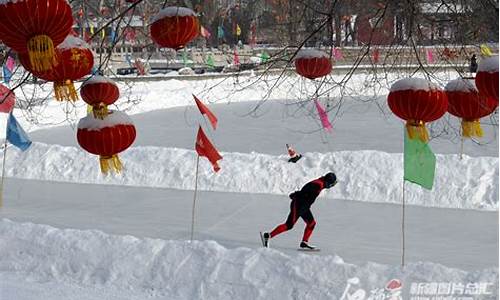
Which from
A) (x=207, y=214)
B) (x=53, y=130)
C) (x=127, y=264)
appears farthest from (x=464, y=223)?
(x=53, y=130)

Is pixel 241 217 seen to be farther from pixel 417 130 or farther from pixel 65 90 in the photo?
pixel 65 90

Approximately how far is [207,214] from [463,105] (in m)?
6.54

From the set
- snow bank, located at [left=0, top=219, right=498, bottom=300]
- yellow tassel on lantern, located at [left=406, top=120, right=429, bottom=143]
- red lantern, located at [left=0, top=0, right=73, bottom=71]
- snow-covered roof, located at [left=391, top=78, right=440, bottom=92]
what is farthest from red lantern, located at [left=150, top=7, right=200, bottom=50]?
snow bank, located at [left=0, top=219, right=498, bottom=300]

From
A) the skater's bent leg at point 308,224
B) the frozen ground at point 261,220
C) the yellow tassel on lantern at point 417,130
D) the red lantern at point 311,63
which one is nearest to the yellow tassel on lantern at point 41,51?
the yellow tassel on lantern at point 417,130

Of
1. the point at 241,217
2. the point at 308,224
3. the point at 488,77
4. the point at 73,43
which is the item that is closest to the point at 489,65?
the point at 488,77

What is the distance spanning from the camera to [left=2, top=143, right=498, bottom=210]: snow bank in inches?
391

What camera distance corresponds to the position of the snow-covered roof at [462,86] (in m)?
3.14

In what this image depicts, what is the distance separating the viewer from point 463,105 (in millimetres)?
3191

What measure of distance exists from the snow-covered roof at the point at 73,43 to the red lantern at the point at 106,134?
0.48m

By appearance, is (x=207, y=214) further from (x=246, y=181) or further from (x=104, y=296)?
(x=104, y=296)

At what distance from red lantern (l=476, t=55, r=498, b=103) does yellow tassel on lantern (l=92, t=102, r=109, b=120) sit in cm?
176

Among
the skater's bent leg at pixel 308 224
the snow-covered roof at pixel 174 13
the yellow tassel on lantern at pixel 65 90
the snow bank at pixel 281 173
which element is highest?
the snow-covered roof at pixel 174 13

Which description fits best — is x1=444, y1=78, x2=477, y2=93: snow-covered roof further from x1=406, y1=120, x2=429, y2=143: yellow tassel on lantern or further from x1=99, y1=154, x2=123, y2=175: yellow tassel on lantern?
x1=99, y1=154, x2=123, y2=175: yellow tassel on lantern

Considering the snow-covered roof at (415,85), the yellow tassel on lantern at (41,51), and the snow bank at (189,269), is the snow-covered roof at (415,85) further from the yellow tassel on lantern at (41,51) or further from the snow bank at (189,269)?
the snow bank at (189,269)
